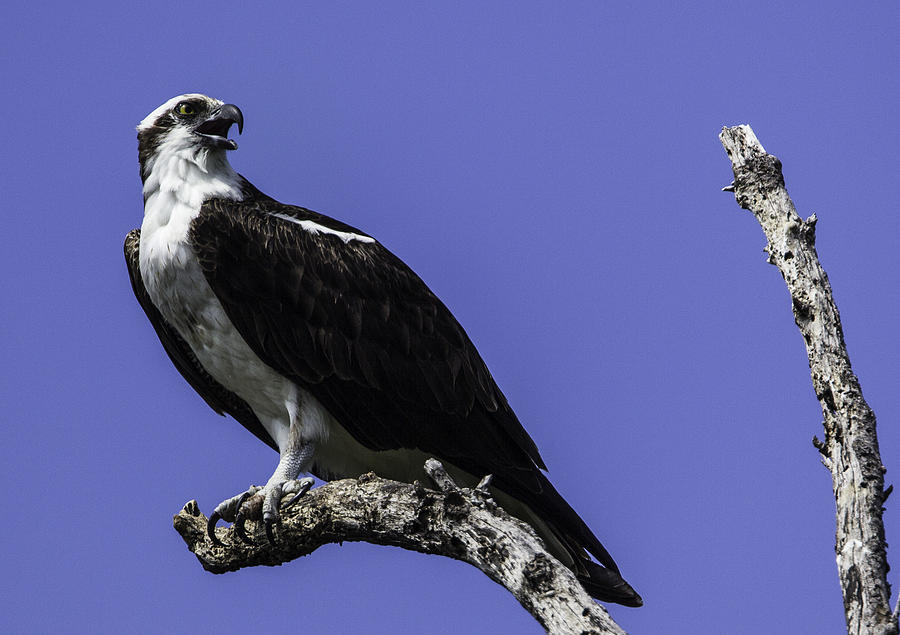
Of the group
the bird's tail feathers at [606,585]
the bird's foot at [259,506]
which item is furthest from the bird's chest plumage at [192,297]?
the bird's tail feathers at [606,585]

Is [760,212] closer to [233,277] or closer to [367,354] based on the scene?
[367,354]

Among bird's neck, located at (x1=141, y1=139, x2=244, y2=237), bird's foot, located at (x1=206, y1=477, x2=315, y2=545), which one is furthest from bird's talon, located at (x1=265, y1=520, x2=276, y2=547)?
bird's neck, located at (x1=141, y1=139, x2=244, y2=237)

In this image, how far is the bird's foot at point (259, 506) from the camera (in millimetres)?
6480

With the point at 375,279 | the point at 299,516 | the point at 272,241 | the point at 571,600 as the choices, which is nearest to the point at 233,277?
the point at 272,241

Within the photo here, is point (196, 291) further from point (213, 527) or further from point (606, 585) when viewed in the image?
point (606, 585)

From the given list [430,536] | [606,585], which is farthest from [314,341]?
[606,585]

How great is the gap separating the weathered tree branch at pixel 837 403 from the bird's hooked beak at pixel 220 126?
3.34 m

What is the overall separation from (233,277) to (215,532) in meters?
1.51

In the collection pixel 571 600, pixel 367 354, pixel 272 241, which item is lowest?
pixel 571 600

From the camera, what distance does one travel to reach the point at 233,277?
6828mm

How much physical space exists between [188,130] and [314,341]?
5.55ft

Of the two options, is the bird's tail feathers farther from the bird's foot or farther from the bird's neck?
the bird's neck

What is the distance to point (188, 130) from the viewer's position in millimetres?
7473

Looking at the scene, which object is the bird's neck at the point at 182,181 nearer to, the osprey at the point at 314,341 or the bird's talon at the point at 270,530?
the osprey at the point at 314,341
